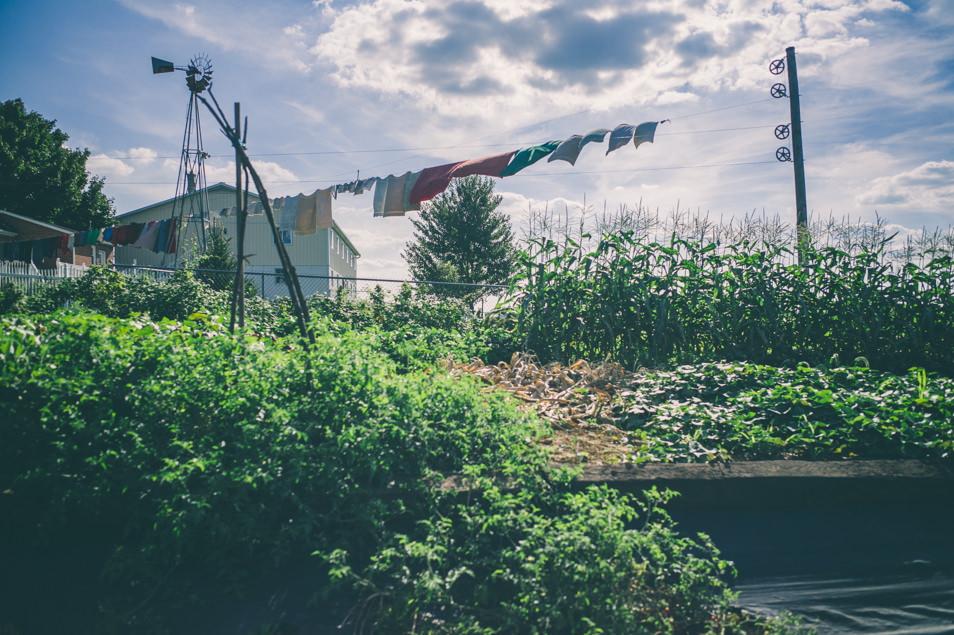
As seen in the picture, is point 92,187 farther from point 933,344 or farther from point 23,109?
point 933,344

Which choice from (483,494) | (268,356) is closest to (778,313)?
(483,494)

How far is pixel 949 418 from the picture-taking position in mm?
2525

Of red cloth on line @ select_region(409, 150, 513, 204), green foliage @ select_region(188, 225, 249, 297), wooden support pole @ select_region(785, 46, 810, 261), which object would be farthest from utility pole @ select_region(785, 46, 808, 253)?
green foliage @ select_region(188, 225, 249, 297)

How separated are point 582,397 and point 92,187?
104ft

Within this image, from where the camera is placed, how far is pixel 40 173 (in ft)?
75.1

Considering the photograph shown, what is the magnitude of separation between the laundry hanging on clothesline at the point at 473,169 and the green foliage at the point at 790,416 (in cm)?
326

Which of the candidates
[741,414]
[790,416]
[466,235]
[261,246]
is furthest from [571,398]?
[261,246]

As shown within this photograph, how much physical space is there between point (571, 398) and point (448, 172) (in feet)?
12.8

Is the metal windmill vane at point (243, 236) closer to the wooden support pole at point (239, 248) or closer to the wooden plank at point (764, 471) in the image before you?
the wooden support pole at point (239, 248)

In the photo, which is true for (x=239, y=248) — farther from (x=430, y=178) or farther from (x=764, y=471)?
(x=430, y=178)

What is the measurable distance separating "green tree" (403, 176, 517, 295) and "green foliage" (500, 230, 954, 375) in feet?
65.0

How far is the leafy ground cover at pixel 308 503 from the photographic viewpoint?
169cm

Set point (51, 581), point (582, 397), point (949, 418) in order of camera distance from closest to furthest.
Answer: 1. point (51, 581)
2. point (949, 418)
3. point (582, 397)

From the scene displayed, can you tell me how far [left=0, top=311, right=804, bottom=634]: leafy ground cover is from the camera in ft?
5.54
